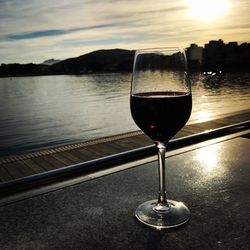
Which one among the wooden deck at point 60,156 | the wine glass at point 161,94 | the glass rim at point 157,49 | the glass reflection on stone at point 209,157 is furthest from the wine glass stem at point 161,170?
the wooden deck at point 60,156

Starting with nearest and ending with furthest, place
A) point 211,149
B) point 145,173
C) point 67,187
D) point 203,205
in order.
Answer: point 203,205 → point 67,187 → point 145,173 → point 211,149

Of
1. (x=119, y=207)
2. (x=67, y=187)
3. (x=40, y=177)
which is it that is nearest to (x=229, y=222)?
(x=119, y=207)

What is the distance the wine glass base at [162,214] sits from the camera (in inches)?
42.4

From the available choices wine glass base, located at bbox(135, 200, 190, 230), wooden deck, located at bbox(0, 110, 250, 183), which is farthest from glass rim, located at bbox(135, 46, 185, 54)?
wooden deck, located at bbox(0, 110, 250, 183)

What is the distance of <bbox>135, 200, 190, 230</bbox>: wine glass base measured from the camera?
1.08m

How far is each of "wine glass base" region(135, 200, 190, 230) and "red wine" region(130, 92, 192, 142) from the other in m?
0.24

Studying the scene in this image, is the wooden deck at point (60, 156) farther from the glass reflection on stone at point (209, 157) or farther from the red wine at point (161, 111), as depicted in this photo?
the red wine at point (161, 111)

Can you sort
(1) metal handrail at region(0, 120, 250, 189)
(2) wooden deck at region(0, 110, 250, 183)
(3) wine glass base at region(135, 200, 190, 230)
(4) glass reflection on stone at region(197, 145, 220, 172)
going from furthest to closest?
(2) wooden deck at region(0, 110, 250, 183) < (4) glass reflection on stone at region(197, 145, 220, 172) < (1) metal handrail at region(0, 120, 250, 189) < (3) wine glass base at region(135, 200, 190, 230)

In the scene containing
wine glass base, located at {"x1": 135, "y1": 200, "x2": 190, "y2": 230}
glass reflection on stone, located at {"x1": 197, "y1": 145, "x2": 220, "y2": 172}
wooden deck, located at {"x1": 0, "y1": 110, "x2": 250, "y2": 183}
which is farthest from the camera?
wooden deck, located at {"x1": 0, "y1": 110, "x2": 250, "y2": 183}

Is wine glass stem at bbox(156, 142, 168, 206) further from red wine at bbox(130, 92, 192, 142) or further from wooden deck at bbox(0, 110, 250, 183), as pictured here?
wooden deck at bbox(0, 110, 250, 183)

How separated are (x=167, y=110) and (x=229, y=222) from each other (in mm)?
395

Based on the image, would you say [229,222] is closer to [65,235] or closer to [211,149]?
[65,235]

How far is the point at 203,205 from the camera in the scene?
1197 millimetres

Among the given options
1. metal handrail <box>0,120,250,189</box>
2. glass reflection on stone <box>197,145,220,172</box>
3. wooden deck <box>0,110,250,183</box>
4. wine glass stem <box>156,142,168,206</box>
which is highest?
wine glass stem <box>156,142,168,206</box>
